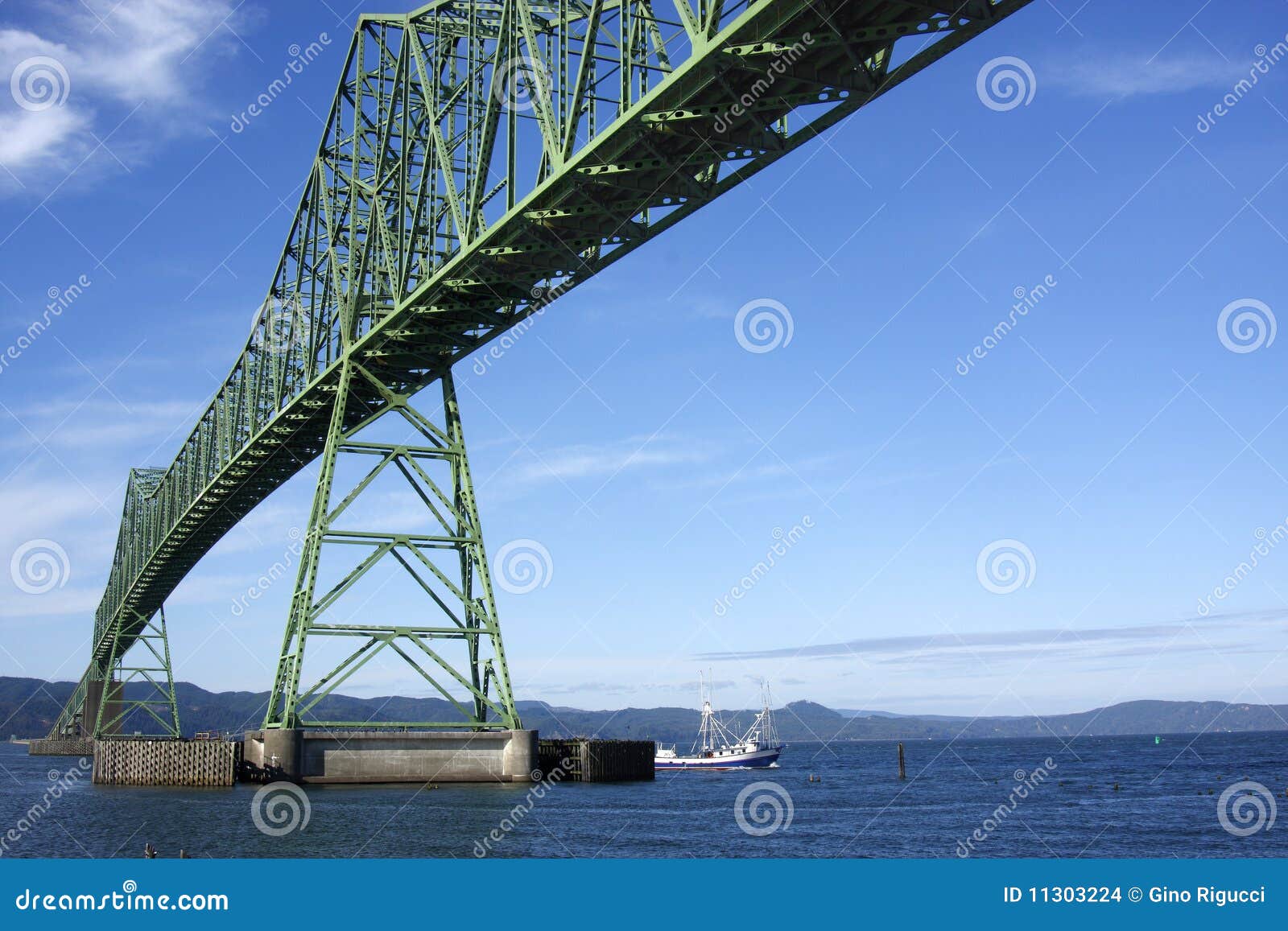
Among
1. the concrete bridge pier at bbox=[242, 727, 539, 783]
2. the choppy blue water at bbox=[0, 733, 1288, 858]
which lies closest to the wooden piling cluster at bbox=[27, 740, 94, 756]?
the choppy blue water at bbox=[0, 733, 1288, 858]

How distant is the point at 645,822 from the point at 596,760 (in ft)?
63.5

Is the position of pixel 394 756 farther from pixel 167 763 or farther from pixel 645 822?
pixel 167 763

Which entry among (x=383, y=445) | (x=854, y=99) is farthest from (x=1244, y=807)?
(x=854, y=99)

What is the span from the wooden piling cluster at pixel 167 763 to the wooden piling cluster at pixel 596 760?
1429 cm

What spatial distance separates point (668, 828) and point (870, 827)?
34.1ft

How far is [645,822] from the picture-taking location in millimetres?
43938

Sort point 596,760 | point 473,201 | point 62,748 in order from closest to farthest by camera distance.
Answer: point 473,201, point 596,760, point 62,748

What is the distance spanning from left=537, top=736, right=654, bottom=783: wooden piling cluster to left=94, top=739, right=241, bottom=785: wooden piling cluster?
14285 mm

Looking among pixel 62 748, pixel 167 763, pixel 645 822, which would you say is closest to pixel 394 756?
pixel 645 822

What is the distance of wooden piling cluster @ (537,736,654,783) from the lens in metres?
59.9

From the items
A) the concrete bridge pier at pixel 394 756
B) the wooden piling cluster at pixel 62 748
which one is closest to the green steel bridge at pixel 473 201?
the concrete bridge pier at pixel 394 756

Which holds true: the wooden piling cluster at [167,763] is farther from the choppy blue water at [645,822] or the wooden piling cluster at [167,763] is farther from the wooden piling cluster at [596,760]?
the wooden piling cluster at [596,760]

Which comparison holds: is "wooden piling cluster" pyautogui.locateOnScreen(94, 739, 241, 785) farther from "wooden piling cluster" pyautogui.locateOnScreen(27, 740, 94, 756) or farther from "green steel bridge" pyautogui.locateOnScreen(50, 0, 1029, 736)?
"wooden piling cluster" pyautogui.locateOnScreen(27, 740, 94, 756)

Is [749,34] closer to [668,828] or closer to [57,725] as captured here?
[668,828]
